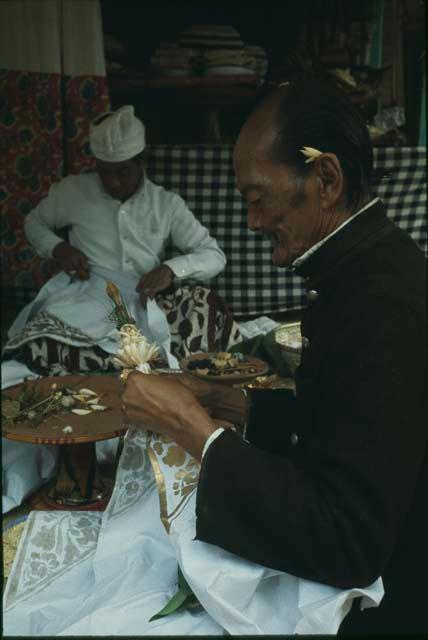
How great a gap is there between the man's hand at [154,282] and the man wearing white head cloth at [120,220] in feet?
0.07

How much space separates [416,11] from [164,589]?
5.47 meters

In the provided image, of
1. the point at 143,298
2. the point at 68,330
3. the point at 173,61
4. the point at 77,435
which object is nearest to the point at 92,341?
the point at 68,330

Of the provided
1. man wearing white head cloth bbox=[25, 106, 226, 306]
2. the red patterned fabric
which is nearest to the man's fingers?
man wearing white head cloth bbox=[25, 106, 226, 306]

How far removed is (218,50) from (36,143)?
1.33 m

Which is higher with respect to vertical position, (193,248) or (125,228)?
(125,228)

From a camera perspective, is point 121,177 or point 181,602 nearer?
point 181,602

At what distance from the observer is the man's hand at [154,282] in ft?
11.3

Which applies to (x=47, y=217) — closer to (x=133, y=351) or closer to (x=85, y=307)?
(x=85, y=307)

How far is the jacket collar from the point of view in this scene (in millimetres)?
1375

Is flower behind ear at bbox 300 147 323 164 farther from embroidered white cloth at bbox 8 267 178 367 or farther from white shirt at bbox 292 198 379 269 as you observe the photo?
embroidered white cloth at bbox 8 267 178 367

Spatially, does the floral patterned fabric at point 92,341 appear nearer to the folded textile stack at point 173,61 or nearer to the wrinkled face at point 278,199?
the folded textile stack at point 173,61

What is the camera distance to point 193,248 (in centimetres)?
390

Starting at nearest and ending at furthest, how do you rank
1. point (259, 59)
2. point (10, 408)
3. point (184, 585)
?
point (184, 585)
point (10, 408)
point (259, 59)

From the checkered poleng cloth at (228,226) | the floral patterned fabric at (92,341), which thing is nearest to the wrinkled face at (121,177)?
the checkered poleng cloth at (228,226)
